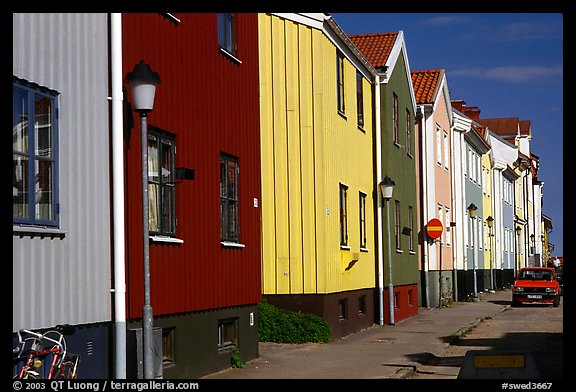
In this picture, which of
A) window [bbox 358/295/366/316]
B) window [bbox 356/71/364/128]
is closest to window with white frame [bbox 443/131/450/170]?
window [bbox 356/71/364/128]

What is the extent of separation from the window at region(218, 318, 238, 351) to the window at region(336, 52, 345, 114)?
8012 mm

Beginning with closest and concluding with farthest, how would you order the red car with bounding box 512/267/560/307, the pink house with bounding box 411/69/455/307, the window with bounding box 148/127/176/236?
the window with bounding box 148/127/176/236, the pink house with bounding box 411/69/455/307, the red car with bounding box 512/267/560/307

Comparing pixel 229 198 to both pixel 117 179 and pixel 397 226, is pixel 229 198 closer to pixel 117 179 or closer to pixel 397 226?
pixel 117 179

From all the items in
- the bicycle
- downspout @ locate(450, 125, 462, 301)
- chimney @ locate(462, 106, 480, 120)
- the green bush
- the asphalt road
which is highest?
chimney @ locate(462, 106, 480, 120)

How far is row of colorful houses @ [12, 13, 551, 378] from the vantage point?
1027cm

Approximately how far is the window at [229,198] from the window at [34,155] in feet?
17.5

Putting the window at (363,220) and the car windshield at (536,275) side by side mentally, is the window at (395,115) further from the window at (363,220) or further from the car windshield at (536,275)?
the car windshield at (536,275)

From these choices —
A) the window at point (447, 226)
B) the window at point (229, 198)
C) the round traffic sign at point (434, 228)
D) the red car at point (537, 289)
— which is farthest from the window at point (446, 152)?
the window at point (229, 198)

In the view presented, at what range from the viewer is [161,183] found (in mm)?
13031

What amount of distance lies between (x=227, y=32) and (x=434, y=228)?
1984 cm

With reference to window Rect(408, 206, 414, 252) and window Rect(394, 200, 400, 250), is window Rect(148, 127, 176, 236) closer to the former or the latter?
window Rect(394, 200, 400, 250)

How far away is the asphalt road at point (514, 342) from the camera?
1593cm
